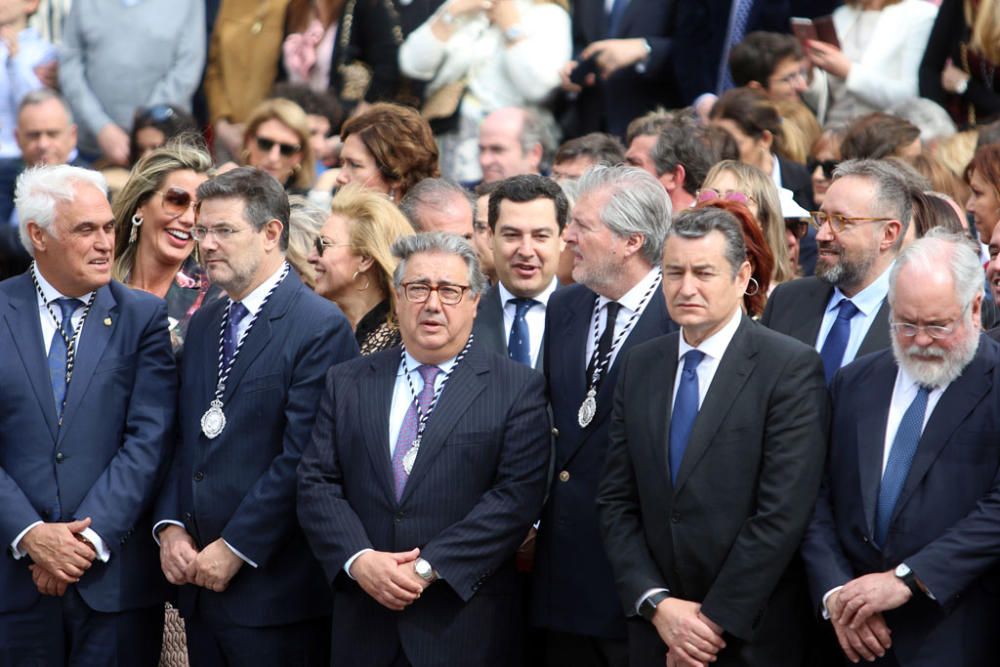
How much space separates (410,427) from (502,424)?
0.35 meters

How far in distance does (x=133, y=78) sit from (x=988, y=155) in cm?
633

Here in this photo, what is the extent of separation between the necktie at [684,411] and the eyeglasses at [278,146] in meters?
4.35

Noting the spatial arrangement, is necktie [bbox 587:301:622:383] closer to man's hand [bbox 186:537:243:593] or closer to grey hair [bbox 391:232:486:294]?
grey hair [bbox 391:232:486:294]

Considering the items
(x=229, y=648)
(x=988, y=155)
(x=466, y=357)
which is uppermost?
(x=988, y=155)

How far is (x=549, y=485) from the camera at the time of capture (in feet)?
20.5

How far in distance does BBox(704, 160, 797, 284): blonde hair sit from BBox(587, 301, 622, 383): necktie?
1295 millimetres

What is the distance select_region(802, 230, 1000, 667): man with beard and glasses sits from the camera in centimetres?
528

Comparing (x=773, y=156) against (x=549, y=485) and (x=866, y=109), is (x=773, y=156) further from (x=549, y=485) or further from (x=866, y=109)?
(x=549, y=485)

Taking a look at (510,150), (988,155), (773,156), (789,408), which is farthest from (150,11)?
(789,408)

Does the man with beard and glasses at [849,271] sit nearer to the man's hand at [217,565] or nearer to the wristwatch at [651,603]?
the wristwatch at [651,603]

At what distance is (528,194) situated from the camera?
6.91 metres

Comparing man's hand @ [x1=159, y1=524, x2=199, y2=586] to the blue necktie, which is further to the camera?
man's hand @ [x1=159, y1=524, x2=199, y2=586]

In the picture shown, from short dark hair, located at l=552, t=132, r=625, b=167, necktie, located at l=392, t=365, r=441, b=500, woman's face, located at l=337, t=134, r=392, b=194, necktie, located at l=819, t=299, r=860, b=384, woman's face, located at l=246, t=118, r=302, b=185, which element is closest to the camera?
necktie, located at l=392, t=365, r=441, b=500

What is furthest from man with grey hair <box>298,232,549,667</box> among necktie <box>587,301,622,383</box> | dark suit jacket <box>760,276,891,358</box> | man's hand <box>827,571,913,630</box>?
man's hand <box>827,571,913,630</box>
